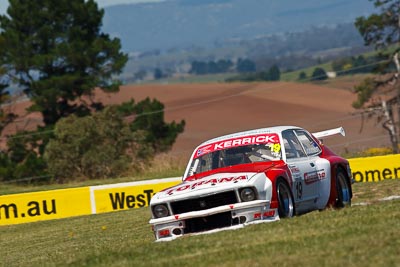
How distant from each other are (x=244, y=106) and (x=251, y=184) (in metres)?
93.4

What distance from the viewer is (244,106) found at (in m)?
107

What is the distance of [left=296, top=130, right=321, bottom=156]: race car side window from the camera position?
1614cm

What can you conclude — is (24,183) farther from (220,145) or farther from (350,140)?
(220,145)

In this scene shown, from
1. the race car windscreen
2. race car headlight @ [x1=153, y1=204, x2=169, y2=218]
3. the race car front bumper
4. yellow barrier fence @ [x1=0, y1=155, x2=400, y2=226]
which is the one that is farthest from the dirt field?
the race car front bumper

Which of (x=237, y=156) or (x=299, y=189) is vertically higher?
(x=237, y=156)

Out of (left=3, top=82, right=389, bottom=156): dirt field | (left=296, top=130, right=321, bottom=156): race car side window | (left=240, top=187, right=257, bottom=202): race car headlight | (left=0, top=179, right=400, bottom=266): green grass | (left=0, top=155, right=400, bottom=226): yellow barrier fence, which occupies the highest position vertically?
(left=296, top=130, right=321, bottom=156): race car side window

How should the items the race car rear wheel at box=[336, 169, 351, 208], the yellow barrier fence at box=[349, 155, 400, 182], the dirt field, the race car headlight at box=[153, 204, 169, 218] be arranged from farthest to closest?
the dirt field → the yellow barrier fence at box=[349, 155, 400, 182] → the race car rear wheel at box=[336, 169, 351, 208] → the race car headlight at box=[153, 204, 169, 218]

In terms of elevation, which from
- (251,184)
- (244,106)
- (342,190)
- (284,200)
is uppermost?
(251,184)

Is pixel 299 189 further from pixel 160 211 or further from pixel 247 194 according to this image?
pixel 160 211

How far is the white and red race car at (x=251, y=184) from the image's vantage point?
45.1ft

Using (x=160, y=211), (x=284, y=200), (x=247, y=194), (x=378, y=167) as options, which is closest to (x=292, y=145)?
(x=284, y=200)

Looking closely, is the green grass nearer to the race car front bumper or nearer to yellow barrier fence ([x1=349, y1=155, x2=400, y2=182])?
the race car front bumper

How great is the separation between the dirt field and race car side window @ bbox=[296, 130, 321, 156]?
6692cm

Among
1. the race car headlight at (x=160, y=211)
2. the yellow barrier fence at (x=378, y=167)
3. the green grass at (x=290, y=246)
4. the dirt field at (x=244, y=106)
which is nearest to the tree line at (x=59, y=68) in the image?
the dirt field at (x=244, y=106)
